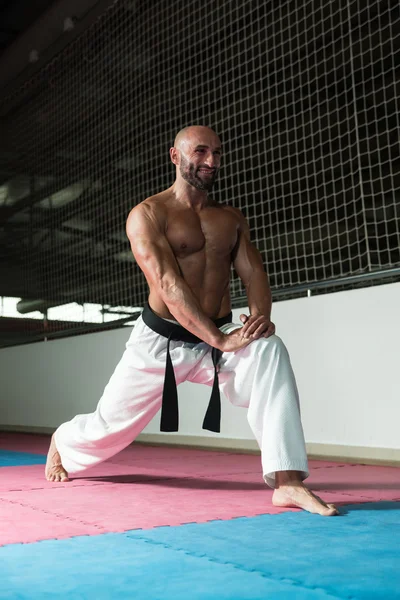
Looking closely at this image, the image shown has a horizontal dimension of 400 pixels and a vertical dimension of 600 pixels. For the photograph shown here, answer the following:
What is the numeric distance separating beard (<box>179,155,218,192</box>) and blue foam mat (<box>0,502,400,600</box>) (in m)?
1.34

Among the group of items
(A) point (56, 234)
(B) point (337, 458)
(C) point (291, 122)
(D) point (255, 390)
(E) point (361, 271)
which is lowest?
(B) point (337, 458)

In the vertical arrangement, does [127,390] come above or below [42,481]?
above

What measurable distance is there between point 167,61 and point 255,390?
4.68 m

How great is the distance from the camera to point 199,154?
9.85ft

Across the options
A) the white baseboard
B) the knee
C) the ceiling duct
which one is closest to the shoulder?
the knee

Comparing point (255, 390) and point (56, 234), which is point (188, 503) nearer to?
point (255, 390)

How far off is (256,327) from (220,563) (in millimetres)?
1104

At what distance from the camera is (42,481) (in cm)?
346

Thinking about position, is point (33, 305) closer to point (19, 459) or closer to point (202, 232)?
point (19, 459)

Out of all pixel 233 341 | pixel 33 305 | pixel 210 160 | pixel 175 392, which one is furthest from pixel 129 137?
pixel 233 341

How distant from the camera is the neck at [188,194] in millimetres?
3115

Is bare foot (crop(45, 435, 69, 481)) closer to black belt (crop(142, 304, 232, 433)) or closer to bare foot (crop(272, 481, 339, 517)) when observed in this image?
black belt (crop(142, 304, 232, 433))

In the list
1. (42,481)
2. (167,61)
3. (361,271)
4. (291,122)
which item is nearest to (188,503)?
(42,481)

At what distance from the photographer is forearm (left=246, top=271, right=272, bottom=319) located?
2963mm
